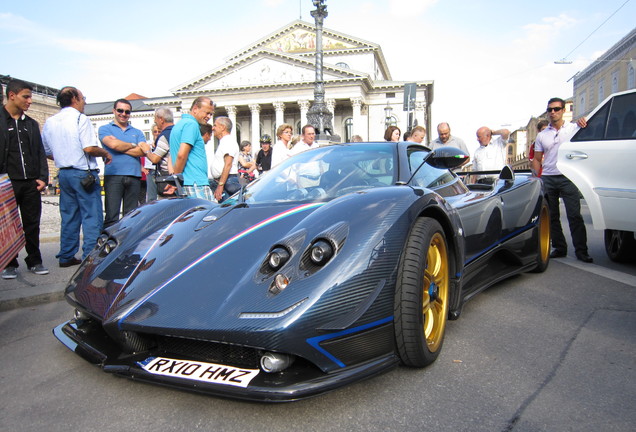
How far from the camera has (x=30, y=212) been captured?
456cm

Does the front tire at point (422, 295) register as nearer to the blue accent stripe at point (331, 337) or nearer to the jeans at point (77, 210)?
the blue accent stripe at point (331, 337)

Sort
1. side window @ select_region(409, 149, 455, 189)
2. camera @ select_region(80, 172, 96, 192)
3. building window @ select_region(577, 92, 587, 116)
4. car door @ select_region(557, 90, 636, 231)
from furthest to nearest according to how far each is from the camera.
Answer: building window @ select_region(577, 92, 587, 116), camera @ select_region(80, 172, 96, 192), car door @ select_region(557, 90, 636, 231), side window @ select_region(409, 149, 455, 189)

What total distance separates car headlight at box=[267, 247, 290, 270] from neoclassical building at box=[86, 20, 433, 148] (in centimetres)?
4484

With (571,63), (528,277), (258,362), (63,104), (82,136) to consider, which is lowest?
(528,277)

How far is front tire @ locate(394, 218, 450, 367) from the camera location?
1.96 m

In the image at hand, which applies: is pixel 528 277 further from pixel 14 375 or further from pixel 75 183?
pixel 75 183

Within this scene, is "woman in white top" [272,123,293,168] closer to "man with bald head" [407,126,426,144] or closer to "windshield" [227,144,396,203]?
"man with bald head" [407,126,426,144]

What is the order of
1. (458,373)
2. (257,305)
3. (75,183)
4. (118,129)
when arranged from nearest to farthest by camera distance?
(257,305) → (458,373) → (75,183) → (118,129)

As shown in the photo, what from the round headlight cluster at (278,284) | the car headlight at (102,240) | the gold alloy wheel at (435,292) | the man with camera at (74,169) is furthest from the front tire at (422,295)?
the man with camera at (74,169)

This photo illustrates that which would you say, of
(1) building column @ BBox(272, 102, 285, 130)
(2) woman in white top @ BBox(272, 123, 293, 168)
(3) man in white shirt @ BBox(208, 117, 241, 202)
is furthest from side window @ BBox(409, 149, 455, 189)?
(1) building column @ BBox(272, 102, 285, 130)

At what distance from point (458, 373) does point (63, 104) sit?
4560 mm

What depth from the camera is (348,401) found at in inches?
74.9

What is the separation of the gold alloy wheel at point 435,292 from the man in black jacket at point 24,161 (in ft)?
12.4

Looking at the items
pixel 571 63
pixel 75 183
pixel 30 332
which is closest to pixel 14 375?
pixel 30 332
